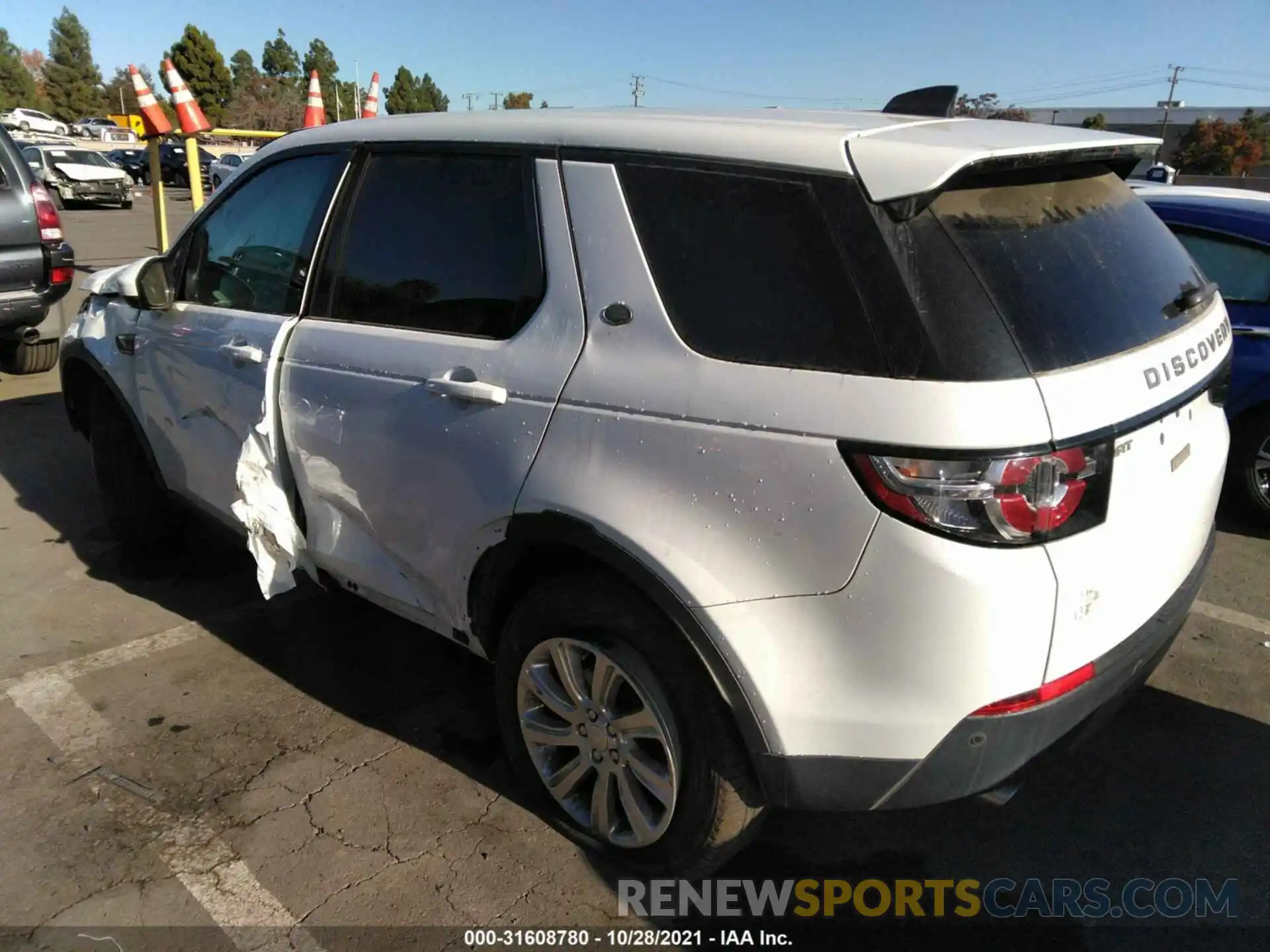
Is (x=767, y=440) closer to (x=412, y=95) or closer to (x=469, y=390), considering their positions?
(x=469, y=390)

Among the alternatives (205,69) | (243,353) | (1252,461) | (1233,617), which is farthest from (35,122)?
(1233,617)

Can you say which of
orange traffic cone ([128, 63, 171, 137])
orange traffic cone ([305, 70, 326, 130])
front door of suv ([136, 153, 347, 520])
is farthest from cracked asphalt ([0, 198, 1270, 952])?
orange traffic cone ([128, 63, 171, 137])

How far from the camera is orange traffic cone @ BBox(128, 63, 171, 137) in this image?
7871 millimetres

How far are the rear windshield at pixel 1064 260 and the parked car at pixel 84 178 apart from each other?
90.5ft

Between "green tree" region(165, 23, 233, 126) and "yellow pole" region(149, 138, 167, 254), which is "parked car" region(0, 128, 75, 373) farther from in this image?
"green tree" region(165, 23, 233, 126)

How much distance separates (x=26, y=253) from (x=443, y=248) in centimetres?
554

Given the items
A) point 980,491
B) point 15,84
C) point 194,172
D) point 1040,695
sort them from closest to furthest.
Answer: point 980,491 < point 1040,695 < point 194,172 < point 15,84

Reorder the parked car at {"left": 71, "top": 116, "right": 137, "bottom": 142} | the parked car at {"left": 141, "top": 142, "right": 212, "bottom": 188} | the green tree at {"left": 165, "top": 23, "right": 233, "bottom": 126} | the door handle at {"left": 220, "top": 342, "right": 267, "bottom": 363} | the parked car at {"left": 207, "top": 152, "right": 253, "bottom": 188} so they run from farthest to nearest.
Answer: the green tree at {"left": 165, "top": 23, "right": 233, "bottom": 126}, the parked car at {"left": 71, "top": 116, "right": 137, "bottom": 142}, the parked car at {"left": 141, "top": 142, "right": 212, "bottom": 188}, the parked car at {"left": 207, "top": 152, "right": 253, "bottom": 188}, the door handle at {"left": 220, "top": 342, "right": 267, "bottom": 363}

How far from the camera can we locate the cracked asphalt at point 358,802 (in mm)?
2369

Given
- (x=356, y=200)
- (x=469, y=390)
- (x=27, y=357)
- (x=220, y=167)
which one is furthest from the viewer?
(x=220, y=167)

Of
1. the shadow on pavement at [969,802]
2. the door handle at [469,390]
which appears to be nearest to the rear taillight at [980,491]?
the shadow on pavement at [969,802]

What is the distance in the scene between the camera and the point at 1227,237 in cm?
484

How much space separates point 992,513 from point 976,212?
0.66m

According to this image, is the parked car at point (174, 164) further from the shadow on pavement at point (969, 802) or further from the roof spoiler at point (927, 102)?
the roof spoiler at point (927, 102)
